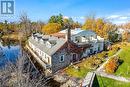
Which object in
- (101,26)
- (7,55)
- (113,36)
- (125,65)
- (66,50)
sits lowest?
(7,55)

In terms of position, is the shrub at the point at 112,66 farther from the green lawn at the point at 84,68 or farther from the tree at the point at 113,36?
the tree at the point at 113,36

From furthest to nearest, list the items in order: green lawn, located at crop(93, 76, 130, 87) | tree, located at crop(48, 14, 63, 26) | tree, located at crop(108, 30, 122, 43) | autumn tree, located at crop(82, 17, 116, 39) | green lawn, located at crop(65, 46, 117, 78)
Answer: tree, located at crop(48, 14, 63, 26)
autumn tree, located at crop(82, 17, 116, 39)
tree, located at crop(108, 30, 122, 43)
green lawn, located at crop(65, 46, 117, 78)
green lawn, located at crop(93, 76, 130, 87)

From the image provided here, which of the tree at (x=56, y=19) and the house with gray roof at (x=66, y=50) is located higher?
the tree at (x=56, y=19)

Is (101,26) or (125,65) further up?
(101,26)

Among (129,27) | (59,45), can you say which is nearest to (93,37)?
(59,45)

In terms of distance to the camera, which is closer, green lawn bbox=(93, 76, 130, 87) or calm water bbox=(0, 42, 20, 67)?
green lawn bbox=(93, 76, 130, 87)

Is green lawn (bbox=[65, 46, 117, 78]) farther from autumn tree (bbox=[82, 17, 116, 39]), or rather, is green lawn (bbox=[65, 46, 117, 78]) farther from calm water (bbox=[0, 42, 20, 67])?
autumn tree (bbox=[82, 17, 116, 39])

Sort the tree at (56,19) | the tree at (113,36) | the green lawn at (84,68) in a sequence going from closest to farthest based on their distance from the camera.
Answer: the green lawn at (84,68)
the tree at (113,36)
the tree at (56,19)

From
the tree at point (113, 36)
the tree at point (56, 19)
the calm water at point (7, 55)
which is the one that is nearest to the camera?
the calm water at point (7, 55)

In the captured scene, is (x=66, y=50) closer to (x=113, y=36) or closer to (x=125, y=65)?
(x=125, y=65)

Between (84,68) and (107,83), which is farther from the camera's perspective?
(84,68)

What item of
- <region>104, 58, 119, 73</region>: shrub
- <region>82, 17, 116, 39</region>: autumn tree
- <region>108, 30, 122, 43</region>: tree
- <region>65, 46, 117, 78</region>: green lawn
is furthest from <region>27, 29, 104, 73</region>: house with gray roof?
<region>82, 17, 116, 39</region>: autumn tree

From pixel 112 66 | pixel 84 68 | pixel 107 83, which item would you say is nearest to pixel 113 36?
pixel 84 68

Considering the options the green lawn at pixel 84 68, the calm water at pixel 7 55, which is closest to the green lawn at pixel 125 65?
the green lawn at pixel 84 68
